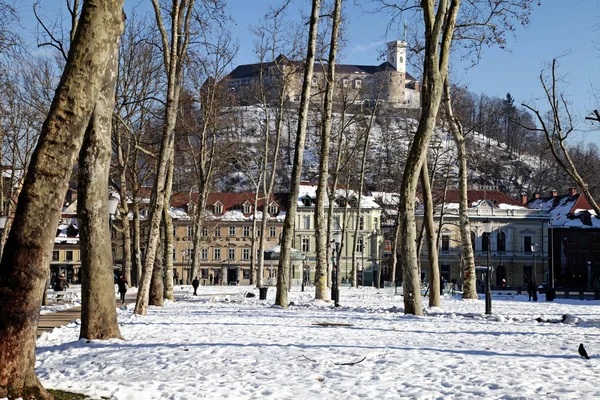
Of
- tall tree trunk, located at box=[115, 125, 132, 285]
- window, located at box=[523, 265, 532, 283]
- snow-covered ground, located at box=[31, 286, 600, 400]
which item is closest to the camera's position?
snow-covered ground, located at box=[31, 286, 600, 400]

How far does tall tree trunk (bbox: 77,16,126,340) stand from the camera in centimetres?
1155

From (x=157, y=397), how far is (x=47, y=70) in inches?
1161

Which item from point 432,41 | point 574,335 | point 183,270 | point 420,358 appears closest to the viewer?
point 420,358

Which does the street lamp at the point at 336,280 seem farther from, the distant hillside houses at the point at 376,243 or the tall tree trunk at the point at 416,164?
the distant hillside houses at the point at 376,243

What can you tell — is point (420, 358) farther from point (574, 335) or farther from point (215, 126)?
point (215, 126)

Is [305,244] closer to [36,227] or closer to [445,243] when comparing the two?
[445,243]

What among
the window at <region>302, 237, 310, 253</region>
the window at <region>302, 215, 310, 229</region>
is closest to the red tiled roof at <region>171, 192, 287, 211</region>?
the window at <region>302, 215, 310, 229</region>

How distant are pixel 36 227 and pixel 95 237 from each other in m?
4.55

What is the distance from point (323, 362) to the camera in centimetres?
1006

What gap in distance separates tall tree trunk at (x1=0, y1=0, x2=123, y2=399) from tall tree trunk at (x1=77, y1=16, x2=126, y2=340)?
3.83m

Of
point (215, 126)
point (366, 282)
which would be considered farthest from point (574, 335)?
point (366, 282)

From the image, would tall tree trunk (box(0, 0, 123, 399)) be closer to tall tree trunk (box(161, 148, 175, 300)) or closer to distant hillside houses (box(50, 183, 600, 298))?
tall tree trunk (box(161, 148, 175, 300))

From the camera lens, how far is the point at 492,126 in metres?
167

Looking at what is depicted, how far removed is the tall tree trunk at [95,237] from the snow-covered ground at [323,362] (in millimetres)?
407
